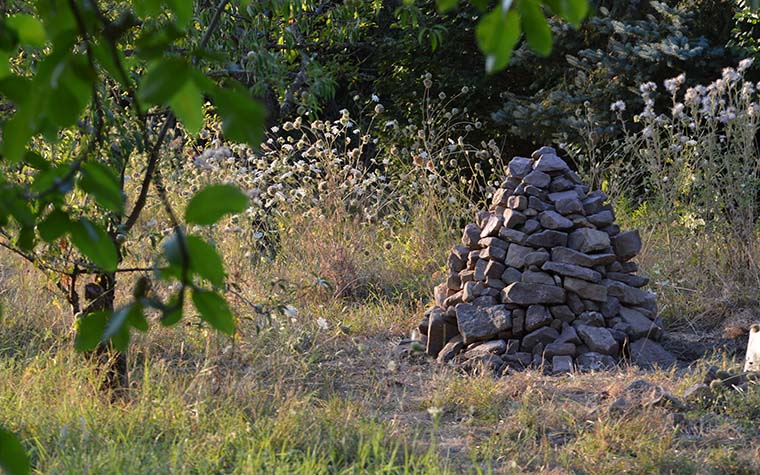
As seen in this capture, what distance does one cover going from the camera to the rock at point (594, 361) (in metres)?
4.62

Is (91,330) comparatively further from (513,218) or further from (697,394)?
(513,218)

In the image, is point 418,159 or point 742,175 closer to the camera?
point 742,175

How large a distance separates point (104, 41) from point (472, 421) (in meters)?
3.05

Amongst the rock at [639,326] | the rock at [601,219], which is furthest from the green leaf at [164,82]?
the rock at [601,219]

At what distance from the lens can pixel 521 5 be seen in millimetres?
841

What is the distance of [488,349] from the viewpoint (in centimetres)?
473

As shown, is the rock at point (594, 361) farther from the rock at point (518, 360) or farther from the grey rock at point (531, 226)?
the grey rock at point (531, 226)

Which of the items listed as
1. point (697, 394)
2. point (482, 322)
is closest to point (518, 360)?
point (482, 322)

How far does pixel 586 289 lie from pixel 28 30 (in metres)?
4.21

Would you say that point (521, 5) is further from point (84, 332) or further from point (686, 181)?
point (686, 181)

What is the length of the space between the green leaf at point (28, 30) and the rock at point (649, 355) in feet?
13.7

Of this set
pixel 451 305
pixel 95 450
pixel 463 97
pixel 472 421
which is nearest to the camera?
pixel 95 450

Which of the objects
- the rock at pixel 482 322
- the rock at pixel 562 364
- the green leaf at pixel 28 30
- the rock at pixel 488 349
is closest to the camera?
the green leaf at pixel 28 30

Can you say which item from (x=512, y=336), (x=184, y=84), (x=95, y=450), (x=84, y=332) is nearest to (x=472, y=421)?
(x=512, y=336)
